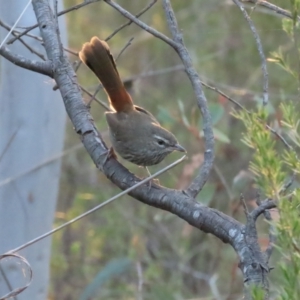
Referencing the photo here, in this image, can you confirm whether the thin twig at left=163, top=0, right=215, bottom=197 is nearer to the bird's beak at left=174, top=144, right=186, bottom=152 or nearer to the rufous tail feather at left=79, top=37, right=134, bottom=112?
the rufous tail feather at left=79, top=37, right=134, bottom=112

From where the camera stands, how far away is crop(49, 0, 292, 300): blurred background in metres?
5.84

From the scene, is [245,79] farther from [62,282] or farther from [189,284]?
[62,282]

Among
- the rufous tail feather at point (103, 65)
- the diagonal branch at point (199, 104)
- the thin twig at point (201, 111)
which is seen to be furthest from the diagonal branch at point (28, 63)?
the rufous tail feather at point (103, 65)

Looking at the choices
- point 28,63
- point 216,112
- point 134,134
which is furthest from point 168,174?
point 28,63

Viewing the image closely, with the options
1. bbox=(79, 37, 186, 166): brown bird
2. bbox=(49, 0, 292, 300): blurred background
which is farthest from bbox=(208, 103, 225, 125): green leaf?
bbox=(49, 0, 292, 300): blurred background

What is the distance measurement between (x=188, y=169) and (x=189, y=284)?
201 cm

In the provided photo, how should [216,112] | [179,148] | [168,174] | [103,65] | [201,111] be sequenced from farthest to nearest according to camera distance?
1. [168,174]
2. [216,112]
3. [179,148]
4. [103,65]
5. [201,111]

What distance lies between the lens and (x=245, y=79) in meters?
7.12

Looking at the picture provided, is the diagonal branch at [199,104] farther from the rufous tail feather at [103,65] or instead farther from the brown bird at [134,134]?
the brown bird at [134,134]

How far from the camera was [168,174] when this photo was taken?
22.1 feet

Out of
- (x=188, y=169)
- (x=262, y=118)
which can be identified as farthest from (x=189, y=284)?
(x=262, y=118)

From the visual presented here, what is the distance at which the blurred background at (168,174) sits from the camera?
5.84 meters

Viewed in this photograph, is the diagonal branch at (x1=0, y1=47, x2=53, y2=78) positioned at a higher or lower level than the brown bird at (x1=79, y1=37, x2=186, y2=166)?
lower

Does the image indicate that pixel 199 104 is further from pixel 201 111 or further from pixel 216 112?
pixel 216 112
